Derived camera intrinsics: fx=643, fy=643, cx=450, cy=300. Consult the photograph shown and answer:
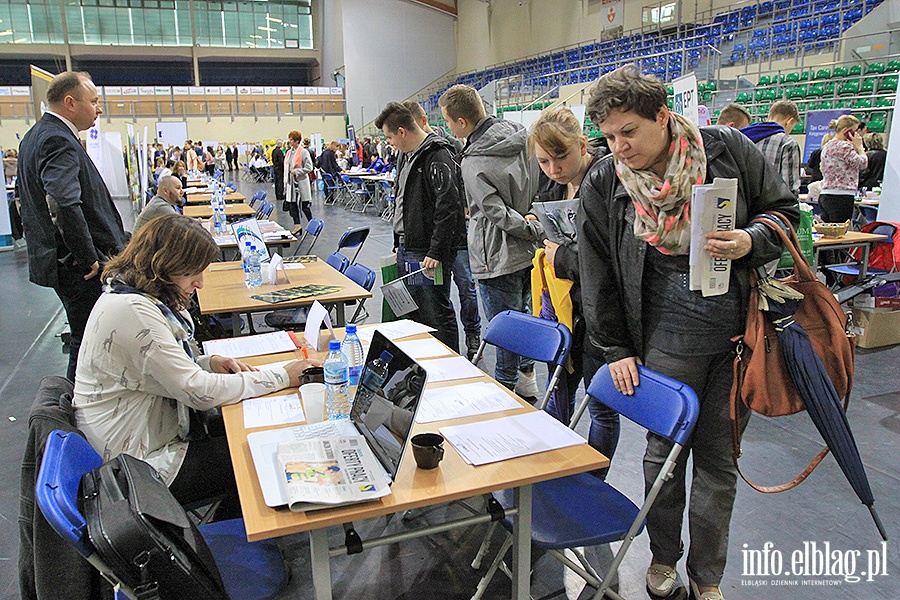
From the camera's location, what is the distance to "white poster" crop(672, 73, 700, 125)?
3.37 meters

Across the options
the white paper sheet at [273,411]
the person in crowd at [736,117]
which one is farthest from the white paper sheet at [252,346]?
the person in crowd at [736,117]

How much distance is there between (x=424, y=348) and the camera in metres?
2.41

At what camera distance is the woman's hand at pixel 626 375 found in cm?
180

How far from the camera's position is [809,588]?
2.05 m

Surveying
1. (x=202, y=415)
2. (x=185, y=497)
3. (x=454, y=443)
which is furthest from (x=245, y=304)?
(x=454, y=443)

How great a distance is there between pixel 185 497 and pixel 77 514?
69 cm

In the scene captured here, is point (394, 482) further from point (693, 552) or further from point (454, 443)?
point (693, 552)

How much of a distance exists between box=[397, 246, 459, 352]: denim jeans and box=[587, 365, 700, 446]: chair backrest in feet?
6.25

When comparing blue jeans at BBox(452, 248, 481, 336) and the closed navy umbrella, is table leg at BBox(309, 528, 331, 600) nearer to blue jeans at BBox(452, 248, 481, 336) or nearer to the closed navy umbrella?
the closed navy umbrella

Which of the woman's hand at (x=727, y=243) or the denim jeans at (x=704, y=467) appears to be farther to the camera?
the denim jeans at (x=704, y=467)

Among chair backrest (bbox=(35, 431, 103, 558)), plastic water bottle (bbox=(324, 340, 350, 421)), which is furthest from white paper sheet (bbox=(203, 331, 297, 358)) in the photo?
chair backrest (bbox=(35, 431, 103, 558))

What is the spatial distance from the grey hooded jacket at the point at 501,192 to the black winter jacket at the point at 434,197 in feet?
0.82

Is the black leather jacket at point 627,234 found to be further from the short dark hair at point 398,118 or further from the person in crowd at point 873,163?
the person in crowd at point 873,163

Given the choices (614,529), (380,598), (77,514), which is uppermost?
(77,514)
